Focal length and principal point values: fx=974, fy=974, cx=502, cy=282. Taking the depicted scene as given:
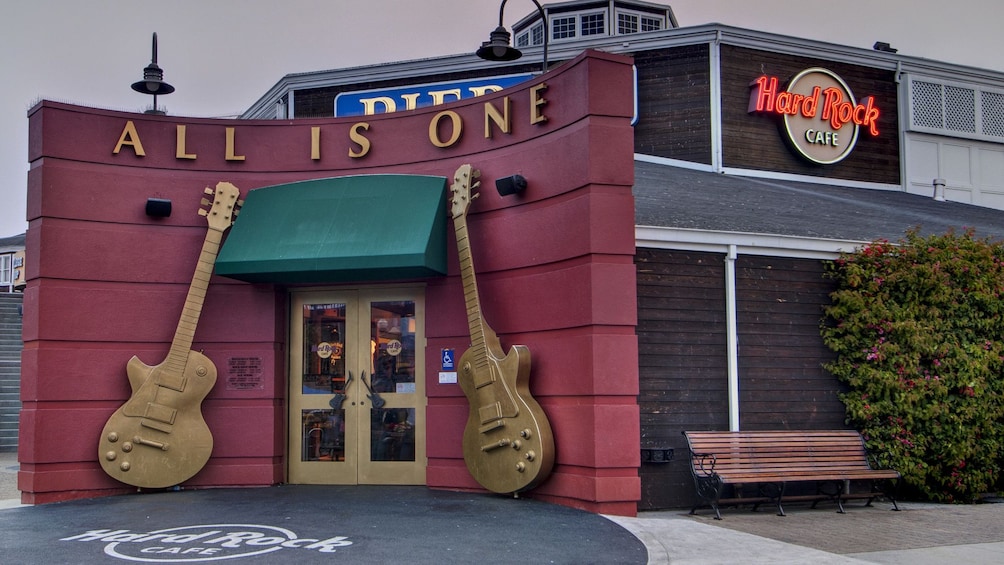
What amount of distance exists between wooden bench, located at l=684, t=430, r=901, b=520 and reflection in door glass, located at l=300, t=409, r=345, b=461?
3.78 metres

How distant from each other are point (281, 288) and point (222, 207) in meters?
1.10

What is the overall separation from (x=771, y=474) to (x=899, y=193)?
9.26 m

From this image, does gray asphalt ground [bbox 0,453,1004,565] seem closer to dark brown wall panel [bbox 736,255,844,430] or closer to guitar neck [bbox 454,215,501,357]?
dark brown wall panel [bbox 736,255,844,430]

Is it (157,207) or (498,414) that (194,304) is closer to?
(157,207)

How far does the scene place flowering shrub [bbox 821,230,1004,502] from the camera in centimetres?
1074

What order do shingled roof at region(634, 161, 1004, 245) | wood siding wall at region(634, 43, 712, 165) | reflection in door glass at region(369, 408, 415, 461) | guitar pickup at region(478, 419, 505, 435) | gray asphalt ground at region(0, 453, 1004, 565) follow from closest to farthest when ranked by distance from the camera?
gray asphalt ground at region(0, 453, 1004, 565), guitar pickup at region(478, 419, 505, 435), reflection in door glass at region(369, 408, 415, 461), shingled roof at region(634, 161, 1004, 245), wood siding wall at region(634, 43, 712, 165)

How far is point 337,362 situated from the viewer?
35.8ft

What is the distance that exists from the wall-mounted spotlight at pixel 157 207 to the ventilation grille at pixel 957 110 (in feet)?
43.4

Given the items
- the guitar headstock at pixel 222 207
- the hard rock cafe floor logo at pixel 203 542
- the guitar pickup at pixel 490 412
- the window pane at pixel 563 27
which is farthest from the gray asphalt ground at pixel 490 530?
the window pane at pixel 563 27

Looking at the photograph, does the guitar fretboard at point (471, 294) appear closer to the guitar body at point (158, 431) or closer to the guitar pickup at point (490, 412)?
the guitar pickup at point (490, 412)

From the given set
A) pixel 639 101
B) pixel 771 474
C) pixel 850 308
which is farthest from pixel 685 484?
pixel 639 101

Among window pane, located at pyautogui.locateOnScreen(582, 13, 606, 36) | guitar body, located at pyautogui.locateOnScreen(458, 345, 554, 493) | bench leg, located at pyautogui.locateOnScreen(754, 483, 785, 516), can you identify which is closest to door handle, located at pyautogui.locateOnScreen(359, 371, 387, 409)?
guitar body, located at pyautogui.locateOnScreen(458, 345, 554, 493)

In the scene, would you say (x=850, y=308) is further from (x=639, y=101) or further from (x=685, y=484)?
(x=639, y=101)

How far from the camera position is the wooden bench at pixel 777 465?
9.66 metres
